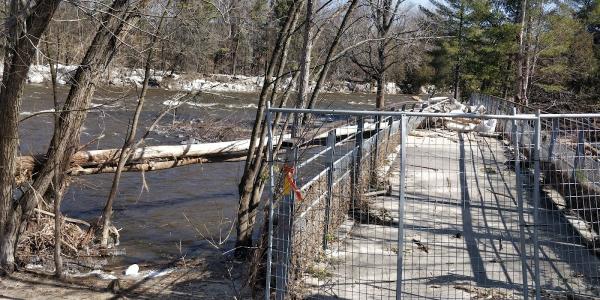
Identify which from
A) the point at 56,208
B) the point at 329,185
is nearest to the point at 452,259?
the point at 329,185

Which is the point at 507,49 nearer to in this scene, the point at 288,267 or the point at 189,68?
the point at 189,68

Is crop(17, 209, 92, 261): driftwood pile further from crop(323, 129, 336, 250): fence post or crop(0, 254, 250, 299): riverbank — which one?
crop(323, 129, 336, 250): fence post

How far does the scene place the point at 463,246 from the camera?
8227 mm

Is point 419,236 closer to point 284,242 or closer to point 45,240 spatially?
point 284,242

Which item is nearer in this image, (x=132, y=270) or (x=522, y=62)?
(x=132, y=270)

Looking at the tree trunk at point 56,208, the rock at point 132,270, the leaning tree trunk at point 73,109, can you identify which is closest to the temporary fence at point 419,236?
the rock at point 132,270

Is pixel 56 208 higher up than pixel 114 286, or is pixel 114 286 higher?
pixel 56 208

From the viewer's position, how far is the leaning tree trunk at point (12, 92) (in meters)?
7.36

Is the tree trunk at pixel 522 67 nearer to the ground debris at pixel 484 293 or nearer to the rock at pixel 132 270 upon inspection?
the rock at pixel 132 270

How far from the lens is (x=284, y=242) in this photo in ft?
20.7

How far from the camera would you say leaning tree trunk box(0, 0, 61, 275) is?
7363 mm

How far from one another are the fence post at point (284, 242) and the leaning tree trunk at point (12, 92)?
3.21 meters

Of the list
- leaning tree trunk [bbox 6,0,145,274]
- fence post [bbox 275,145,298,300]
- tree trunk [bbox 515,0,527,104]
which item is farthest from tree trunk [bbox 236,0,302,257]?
tree trunk [bbox 515,0,527,104]

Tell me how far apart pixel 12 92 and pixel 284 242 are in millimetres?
3948
